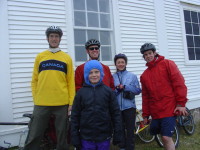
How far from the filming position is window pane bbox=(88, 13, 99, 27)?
5.43m

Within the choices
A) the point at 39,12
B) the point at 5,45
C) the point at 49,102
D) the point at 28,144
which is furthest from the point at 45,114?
the point at 39,12

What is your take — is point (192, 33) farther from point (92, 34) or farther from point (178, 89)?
point (178, 89)

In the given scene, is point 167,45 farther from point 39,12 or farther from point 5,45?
point 5,45

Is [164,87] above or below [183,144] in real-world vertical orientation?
above

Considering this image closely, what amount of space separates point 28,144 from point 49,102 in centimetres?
74

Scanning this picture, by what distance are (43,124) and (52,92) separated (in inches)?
20.9

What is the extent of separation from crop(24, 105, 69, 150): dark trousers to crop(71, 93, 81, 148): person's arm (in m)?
0.67

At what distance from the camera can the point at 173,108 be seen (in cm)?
322

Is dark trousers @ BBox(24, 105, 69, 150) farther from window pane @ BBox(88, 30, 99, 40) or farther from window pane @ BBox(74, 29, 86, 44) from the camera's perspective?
window pane @ BBox(88, 30, 99, 40)

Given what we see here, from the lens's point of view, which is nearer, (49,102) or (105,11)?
(49,102)

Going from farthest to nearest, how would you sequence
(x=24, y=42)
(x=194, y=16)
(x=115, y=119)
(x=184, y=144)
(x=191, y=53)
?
(x=194, y=16) → (x=191, y=53) → (x=184, y=144) → (x=24, y=42) → (x=115, y=119)

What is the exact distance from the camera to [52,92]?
324 cm


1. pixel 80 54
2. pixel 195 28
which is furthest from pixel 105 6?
pixel 195 28

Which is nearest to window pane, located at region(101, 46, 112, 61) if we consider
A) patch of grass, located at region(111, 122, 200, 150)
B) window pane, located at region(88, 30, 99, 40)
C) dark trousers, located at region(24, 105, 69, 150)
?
Result: window pane, located at region(88, 30, 99, 40)
